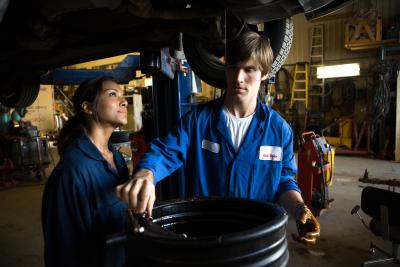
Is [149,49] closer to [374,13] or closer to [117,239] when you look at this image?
[117,239]

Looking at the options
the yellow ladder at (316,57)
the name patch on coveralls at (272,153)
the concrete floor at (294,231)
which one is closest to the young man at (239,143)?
the name patch on coveralls at (272,153)

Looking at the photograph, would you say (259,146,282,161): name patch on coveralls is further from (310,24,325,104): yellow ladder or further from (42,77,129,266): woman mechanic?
(310,24,325,104): yellow ladder

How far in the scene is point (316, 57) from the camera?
821 centimetres

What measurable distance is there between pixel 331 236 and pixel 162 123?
1.78m

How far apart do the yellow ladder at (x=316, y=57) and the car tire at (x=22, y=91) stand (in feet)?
21.9

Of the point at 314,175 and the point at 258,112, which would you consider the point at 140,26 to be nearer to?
the point at 258,112

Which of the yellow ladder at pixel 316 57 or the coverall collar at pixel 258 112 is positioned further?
the yellow ladder at pixel 316 57

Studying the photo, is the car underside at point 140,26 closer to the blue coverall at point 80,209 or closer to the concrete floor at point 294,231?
the blue coverall at point 80,209

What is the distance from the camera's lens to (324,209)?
326cm

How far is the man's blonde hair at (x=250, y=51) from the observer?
111cm

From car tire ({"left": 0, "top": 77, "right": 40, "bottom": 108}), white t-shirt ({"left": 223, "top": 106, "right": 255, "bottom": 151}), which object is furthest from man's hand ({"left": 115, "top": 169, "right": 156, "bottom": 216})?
car tire ({"left": 0, "top": 77, "right": 40, "bottom": 108})

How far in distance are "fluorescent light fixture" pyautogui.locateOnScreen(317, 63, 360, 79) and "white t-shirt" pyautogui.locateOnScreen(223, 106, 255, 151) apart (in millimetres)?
7218

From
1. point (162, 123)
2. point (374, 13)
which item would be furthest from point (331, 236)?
point (374, 13)

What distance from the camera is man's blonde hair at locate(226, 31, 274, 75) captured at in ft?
3.63
